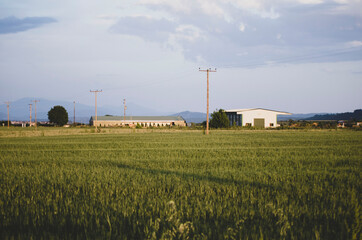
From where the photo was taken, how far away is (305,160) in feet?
47.7

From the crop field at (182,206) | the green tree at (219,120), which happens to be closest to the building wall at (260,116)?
the green tree at (219,120)

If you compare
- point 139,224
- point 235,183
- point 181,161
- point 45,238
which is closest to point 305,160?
point 181,161

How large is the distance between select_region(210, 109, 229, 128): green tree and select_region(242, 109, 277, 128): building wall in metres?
15.0

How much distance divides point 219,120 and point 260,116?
1989cm

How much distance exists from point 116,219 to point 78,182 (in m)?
3.90

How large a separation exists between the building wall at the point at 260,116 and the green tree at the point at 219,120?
592 inches

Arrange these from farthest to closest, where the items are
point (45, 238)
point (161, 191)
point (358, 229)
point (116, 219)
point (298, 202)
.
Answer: point (161, 191)
point (298, 202)
point (116, 219)
point (358, 229)
point (45, 238)

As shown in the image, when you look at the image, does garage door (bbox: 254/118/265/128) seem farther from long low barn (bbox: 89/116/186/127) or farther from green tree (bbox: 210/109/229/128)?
long low barn (bbox: 89/116/186/127)

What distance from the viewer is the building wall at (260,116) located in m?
82.7

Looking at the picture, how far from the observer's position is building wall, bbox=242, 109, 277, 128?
271 ft

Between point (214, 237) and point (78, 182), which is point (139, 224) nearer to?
point (214, 237)

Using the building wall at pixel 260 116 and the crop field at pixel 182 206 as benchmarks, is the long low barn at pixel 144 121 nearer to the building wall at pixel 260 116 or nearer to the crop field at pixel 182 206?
the building wall at pixel 260 116

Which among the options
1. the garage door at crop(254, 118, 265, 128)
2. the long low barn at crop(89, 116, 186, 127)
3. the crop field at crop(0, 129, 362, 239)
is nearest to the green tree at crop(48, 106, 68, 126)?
the long low barn at crop(89, 116, 186, 127)

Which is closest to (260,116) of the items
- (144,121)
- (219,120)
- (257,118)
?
(257,118)
